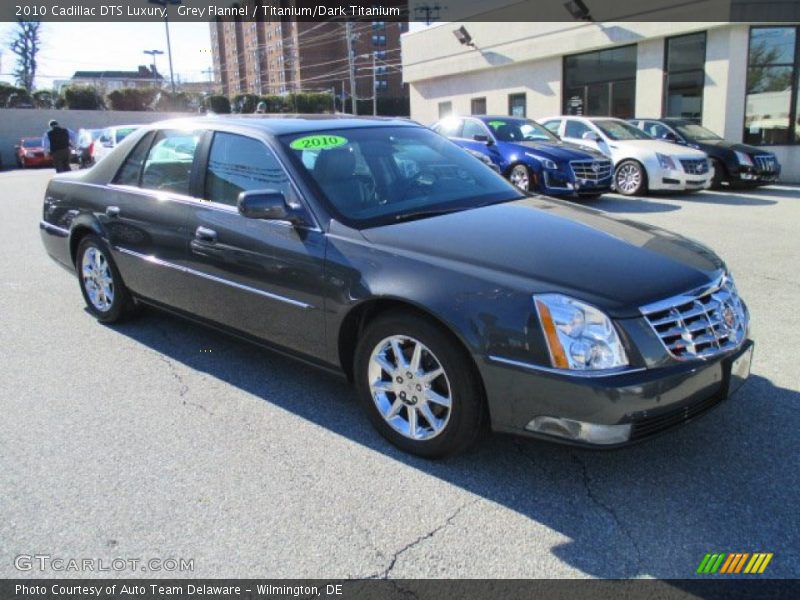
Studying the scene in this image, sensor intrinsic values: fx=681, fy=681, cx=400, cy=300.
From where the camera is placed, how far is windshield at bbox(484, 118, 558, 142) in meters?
12.7

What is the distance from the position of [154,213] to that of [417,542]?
300 centimetres

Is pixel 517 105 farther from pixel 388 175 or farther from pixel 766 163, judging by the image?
pixel 388 175

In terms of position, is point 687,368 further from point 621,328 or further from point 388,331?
point 388,331

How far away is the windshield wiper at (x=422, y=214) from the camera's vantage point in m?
3.64

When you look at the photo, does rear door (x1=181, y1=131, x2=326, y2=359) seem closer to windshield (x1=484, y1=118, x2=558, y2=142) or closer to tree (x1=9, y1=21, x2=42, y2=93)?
windshield (x1=484, y1=118, x2=558, y2=142)

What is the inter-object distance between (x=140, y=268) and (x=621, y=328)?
11.3ft

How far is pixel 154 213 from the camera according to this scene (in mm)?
4613

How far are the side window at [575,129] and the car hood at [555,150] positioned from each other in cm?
180

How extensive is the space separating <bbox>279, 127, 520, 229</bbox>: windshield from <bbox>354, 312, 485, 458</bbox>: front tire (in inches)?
25.9

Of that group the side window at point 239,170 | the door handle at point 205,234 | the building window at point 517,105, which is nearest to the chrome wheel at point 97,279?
the door handle at point 205,234

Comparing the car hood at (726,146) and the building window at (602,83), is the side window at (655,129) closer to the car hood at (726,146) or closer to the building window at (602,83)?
the car hood at (726,146)

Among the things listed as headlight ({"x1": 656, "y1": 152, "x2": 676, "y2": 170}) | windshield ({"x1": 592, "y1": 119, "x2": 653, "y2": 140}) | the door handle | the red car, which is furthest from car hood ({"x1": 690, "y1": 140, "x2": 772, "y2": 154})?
the red car

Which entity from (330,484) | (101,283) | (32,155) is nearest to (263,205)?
(330,484)

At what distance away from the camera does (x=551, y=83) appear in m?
→ 22.8
